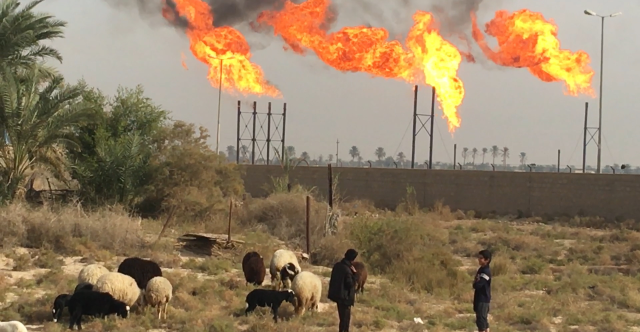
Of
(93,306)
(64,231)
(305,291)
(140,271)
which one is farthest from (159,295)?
(64,231)

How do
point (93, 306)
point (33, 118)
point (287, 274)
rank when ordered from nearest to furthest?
point (93, 306) → point (287, 274) → point (33, 118)

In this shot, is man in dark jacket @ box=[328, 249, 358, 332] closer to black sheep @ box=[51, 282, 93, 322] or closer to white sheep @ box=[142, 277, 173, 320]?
white sheep @ box=[142, 277, 173, 320]

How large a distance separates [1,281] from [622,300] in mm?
14749

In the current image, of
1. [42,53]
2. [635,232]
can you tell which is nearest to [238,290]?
[42,53]

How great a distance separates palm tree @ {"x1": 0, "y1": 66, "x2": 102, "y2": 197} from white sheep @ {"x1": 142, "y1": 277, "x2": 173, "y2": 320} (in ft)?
44.1

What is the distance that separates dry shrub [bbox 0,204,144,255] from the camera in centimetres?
2175

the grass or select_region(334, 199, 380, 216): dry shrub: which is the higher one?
select_region(334, 199, 380, 216): dry shrub

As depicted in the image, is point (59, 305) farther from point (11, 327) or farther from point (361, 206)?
point (361, 206)

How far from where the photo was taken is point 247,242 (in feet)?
79.9

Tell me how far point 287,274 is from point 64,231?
8704 millimetres

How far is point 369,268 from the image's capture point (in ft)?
72.6

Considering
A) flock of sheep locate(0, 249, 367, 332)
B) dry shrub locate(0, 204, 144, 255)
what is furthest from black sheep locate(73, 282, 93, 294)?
dry shrub locate(0, 204, 144, 255)

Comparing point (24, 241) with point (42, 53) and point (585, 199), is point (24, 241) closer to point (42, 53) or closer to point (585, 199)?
point (42, 53)

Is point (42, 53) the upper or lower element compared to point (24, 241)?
upper
